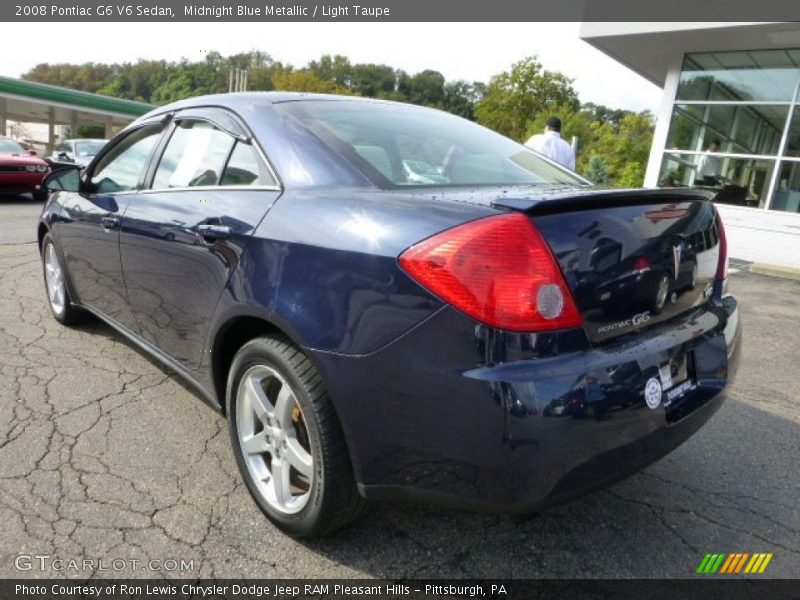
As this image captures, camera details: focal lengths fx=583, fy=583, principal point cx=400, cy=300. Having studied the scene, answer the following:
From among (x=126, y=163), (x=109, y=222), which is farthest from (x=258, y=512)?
(x=126, y=163)

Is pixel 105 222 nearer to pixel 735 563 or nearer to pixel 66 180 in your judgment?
pixel 66 180

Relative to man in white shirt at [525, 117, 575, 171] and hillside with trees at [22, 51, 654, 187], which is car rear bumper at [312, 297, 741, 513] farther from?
hillside with trees at [22, 51, 654, 187]

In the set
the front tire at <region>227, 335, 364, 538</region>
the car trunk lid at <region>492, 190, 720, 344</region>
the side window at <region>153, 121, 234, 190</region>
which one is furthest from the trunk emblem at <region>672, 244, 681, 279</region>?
the side window at <region>153, 121, 234, 190</region>

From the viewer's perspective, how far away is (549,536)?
216 centimetres

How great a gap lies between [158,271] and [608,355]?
2.03 m

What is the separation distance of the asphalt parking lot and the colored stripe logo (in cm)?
3

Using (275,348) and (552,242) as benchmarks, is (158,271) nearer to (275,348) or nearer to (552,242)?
(275,348)

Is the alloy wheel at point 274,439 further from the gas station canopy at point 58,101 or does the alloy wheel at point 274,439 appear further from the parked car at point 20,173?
the gas station canopy at point 58,101

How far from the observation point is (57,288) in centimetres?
425

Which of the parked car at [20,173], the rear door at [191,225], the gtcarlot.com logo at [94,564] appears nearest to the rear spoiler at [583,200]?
the rear door at [191,225]

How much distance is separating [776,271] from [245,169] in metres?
8.95

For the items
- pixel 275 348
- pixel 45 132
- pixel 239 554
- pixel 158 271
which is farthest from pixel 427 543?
pixel 45 132

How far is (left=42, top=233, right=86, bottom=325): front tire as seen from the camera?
4066mm

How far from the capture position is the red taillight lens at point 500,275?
155 centimetres
